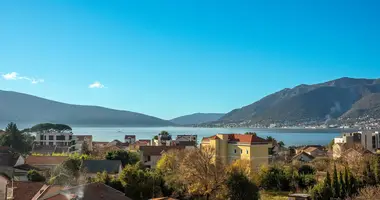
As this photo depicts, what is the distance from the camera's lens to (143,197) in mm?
23406

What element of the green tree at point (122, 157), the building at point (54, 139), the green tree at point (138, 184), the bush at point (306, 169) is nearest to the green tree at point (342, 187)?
the bush at point (306, 169)

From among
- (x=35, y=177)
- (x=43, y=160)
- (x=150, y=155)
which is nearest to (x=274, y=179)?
(x=35, y=177)

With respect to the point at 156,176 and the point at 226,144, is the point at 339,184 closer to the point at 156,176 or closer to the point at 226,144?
the point at 156,176

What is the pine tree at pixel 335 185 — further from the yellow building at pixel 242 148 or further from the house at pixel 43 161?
the house at pixel 43 161

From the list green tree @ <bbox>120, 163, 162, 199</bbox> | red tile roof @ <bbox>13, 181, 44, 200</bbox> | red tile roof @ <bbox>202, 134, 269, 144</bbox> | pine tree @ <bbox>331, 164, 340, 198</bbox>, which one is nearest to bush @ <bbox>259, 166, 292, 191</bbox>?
red tile roof @ <bbox>202, 134, 269, 144</bbox>

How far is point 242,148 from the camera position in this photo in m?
35.4

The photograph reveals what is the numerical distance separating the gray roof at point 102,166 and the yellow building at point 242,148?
7939 millimetres

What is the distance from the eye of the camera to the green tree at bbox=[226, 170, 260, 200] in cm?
2169

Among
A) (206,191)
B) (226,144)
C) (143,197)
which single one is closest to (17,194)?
(143,197)

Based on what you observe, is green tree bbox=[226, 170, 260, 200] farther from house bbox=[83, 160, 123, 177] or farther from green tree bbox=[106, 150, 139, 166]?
green tree bbox=[106, 150, 139, 166]

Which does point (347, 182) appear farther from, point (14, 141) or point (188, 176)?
point (14, 141)

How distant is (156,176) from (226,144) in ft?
43.1

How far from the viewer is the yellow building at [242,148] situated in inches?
1358

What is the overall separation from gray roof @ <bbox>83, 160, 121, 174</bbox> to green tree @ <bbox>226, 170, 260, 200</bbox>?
13561 mm
